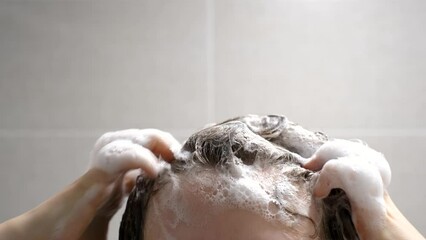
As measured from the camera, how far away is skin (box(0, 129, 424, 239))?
26.8 inches

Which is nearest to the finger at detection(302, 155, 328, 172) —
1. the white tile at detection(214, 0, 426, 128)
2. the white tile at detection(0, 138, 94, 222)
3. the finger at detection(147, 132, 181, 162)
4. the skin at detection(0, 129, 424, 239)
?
the skin at detection(0, 129, 424, 239)

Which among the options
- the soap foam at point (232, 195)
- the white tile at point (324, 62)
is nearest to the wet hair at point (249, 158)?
the soap foam at point (232, 195)

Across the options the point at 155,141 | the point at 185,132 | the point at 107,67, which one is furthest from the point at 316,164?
the point at 107,67

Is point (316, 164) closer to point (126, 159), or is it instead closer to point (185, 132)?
point (126, 159)

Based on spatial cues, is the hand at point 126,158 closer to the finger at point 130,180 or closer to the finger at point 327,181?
the finger at point 130,180

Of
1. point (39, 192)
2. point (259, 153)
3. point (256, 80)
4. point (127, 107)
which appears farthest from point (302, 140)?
point (39, 192)

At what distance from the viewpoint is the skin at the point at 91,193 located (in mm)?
750

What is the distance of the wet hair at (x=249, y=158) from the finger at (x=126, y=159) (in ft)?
0.08

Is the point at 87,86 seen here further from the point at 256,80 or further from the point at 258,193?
the point at 258,193

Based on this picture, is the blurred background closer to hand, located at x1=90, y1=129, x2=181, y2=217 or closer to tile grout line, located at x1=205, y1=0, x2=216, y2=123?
tile grout line, located at x1=205, y1=0, x2=216, y2=123

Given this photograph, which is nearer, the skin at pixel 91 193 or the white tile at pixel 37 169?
the skin at pixel 91 193

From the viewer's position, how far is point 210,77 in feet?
4.40

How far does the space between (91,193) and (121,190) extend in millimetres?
88

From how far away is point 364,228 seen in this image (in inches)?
27.1
